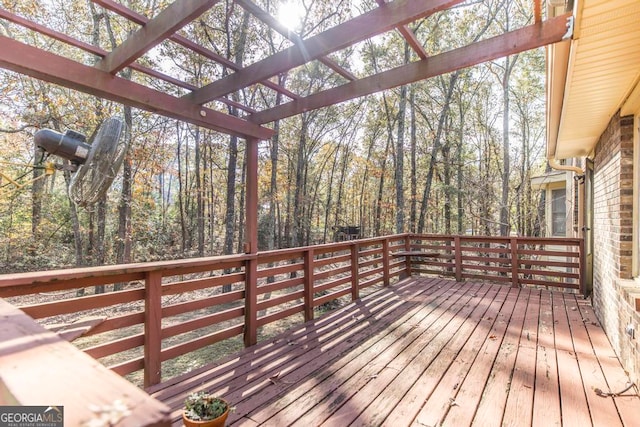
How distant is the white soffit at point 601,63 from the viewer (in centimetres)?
159

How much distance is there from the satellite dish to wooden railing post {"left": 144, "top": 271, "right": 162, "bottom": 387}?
2.77ft

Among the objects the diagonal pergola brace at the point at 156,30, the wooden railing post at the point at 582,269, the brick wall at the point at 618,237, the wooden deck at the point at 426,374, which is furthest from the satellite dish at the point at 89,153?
the wooden railing post at the point at 582,269

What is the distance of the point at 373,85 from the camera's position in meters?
2.77

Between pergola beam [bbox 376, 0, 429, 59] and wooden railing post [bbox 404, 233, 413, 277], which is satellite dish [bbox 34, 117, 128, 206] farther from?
wooden railing post [bbox 404, 233, 413, 277]

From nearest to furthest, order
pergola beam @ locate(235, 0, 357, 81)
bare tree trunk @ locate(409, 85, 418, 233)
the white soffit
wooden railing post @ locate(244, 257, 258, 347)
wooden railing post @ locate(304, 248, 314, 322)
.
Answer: the white soffit < pergola beam @ locate(235, 0, 357, 81) < wooden railing post @ locate(244, 257, 258, 347) < wooden railing post @ locate(304, 248, 314, 322) < bare tree trunk @ locate(409, 85, 418, 233)

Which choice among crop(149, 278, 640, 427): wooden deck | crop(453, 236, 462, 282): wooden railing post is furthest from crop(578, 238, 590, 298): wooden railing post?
crop(453, 236, 462, 282): wooden railing post

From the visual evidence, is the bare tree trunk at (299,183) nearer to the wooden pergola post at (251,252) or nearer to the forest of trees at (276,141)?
the forest of trees at (276,141)

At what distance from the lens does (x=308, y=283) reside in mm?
3848

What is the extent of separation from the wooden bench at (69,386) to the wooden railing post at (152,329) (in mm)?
1857

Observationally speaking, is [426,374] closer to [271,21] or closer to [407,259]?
[271,21]

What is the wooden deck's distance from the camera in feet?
6.40

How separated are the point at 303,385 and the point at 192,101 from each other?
2.54 meters

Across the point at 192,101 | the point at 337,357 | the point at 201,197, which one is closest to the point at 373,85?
the point at 192,101

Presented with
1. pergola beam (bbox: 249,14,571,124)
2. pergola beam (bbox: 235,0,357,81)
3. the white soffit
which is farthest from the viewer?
pergola beam (bbox: 235,0,357,81)
